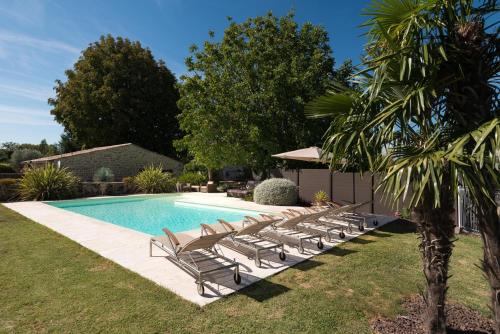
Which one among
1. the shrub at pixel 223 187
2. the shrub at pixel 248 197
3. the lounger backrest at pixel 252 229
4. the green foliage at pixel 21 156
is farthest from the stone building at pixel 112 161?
the lounger backrest at pixel 252 229

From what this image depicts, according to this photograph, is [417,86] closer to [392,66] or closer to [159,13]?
[392,66]

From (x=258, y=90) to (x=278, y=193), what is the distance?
1017cm

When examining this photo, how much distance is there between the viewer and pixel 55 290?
16.0 feet

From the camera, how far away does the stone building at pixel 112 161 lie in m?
24.4

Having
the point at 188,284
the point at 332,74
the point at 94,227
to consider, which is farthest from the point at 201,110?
the point at 188,284

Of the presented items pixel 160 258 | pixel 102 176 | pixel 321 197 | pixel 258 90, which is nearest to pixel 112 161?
pixel 102 176

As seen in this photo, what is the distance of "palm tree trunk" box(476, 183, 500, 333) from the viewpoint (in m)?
2.85

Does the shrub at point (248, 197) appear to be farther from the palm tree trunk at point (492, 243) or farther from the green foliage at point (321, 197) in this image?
the palm tree trunk at point (492, 243)

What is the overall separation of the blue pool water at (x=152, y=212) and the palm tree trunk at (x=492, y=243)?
1014cm

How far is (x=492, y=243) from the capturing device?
9.45 ft

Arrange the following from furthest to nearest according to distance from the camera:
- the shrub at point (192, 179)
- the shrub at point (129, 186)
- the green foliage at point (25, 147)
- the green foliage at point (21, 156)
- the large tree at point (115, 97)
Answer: the green foliage at point (25, 147) < the green foliage at point (21, 156) < the large tree at point (115, 97) < the shrub at point (192, 179) < the shrub at point (129, 186)

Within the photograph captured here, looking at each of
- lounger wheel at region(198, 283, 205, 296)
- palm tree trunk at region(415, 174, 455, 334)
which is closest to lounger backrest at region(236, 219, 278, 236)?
lounger wheel at region(198, 283, 205, 296)

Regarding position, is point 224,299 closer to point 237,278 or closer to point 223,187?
point 237,278

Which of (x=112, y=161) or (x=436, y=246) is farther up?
(x=112, y=161)
